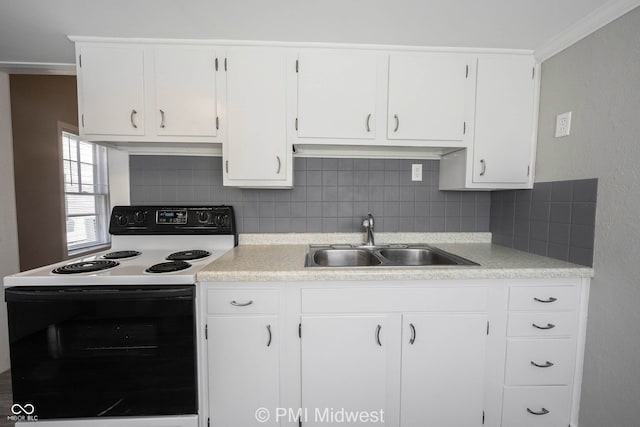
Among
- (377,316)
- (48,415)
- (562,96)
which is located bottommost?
(48,415)

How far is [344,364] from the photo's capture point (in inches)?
49.9

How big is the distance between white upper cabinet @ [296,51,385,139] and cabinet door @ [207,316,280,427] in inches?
42.8

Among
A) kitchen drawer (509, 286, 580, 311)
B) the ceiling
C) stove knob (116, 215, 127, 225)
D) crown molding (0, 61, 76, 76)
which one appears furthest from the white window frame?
kitchen drawer (509, 286, 580, 311)

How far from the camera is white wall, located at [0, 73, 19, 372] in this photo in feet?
6.29

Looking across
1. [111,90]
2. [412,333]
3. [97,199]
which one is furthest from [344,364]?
[97,199]

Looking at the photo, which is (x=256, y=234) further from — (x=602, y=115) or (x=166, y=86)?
(x=602, y=115)

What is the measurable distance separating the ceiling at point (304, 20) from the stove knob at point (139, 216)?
103 centimetres

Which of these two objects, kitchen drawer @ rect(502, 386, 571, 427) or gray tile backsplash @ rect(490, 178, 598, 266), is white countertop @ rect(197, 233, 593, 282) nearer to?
gray tile backsplash @ rect(490, 178, 598, 266)

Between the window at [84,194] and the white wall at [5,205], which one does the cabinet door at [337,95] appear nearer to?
the white wall at [5,205]

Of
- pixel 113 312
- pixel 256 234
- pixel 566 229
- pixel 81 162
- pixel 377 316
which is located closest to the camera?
pixel 113 312

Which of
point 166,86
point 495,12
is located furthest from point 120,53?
point 495,12

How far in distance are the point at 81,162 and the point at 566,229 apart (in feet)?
16.7

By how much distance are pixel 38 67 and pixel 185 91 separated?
3.76 feet

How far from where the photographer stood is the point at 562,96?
4.72 ft
